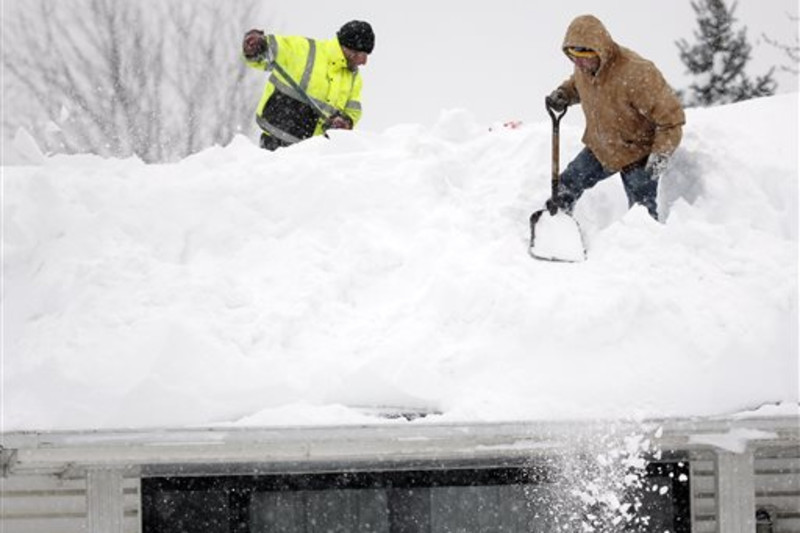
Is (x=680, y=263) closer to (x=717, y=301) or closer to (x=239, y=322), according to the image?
(x=717, y=301)

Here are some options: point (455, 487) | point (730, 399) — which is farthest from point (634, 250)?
point (455, 487)

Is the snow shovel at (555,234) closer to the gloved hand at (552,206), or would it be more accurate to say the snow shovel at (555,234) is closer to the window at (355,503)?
the gloved hand at (552,206)

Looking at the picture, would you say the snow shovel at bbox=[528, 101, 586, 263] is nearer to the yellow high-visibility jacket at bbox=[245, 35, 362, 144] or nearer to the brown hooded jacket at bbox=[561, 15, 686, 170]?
the brown hooded jacket at bbox=[561, 15, 686, 170]

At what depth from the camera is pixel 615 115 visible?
7211 mm

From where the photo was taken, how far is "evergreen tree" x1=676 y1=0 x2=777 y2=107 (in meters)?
24.2

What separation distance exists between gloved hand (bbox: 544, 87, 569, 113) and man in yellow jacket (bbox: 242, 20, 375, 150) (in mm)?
1813

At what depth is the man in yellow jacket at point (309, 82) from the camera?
8.78 m

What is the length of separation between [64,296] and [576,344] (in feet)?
9.05

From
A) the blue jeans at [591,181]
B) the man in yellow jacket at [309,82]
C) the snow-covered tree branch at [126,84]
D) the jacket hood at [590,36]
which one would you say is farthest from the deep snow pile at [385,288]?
the snow-covered tree branch at [126,84]

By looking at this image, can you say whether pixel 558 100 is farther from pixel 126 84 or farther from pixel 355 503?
pixel 126 84

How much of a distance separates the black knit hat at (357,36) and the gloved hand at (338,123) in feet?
1.68

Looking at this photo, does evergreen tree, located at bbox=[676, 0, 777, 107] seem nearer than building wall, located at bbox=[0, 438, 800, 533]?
No

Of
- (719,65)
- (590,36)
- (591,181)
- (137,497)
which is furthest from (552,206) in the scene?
(719,65)

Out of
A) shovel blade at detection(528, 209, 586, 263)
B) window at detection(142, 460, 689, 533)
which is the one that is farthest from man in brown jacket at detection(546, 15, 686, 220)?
window at detection(142, 460, 689, 533)
